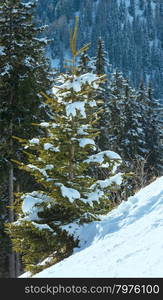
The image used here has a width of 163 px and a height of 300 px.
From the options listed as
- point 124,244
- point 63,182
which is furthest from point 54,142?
point 124,244

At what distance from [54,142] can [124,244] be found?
3094 mm

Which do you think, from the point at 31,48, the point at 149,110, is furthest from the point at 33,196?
the point at 149,110

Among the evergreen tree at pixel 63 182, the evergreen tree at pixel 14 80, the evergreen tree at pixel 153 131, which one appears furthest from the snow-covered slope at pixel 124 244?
the evergreen tree at pixel 153 131

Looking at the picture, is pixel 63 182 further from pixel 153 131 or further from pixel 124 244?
pixel 153 131

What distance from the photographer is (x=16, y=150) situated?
61.4 ft

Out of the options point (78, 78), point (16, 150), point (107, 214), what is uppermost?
point (78, 78)

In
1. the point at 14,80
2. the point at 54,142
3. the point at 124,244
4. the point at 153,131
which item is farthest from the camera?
the point at 153,131

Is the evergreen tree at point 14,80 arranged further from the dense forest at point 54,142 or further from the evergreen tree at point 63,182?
the evergreen tree at point 63,182

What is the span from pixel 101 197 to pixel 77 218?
723 mm

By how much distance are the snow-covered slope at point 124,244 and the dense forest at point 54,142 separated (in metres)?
0.52

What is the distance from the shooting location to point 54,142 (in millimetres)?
9336

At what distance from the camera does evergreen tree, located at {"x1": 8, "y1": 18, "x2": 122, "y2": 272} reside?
8898mm

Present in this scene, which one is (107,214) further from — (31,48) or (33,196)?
(31,48)

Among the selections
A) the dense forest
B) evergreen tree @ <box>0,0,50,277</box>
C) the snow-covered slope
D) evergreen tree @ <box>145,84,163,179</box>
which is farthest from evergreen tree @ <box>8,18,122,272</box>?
evergreen tree @ <box>145,84,163,179</box>
